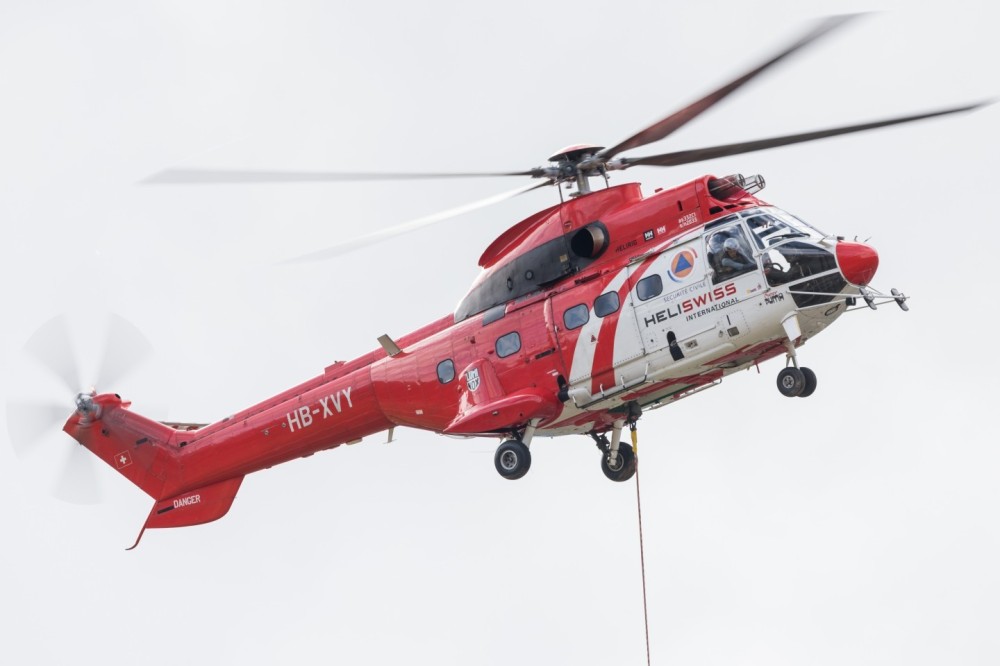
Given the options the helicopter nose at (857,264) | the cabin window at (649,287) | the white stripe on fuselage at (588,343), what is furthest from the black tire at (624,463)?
the helicopter nose at (857,264)

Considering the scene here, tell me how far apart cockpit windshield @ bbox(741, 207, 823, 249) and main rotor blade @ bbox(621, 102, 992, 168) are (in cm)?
94

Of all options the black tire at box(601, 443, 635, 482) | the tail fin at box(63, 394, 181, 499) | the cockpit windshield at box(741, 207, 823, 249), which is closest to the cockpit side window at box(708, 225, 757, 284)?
the cockpit windshield at box(741, 207, 823, 249)

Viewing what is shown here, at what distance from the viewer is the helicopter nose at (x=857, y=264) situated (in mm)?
18188

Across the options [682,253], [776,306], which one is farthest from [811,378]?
[682,253]

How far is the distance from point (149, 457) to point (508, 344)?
746 cm

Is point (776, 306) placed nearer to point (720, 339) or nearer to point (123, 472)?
point (720, 339)

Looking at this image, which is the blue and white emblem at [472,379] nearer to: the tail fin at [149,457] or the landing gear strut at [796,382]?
the landing gear strut at [796,382]

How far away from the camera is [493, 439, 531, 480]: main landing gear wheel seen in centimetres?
1992

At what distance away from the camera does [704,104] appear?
1744 centimetres

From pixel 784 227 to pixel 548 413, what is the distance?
160 inches

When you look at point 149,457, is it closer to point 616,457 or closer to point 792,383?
point 616,457

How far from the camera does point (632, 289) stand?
19.4 m

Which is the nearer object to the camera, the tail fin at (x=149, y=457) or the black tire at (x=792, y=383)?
the black tire at (x=792, y=383)

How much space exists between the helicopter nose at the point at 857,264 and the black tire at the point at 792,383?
137 centimetres
